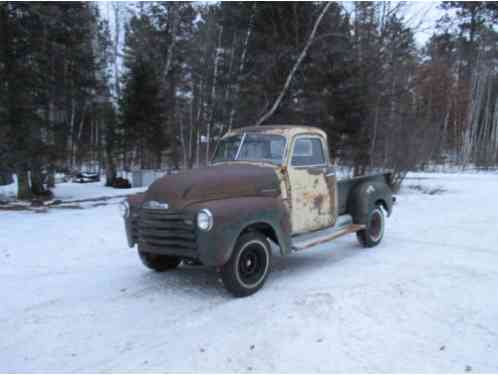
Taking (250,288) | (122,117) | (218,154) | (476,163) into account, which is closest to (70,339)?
(250,288)

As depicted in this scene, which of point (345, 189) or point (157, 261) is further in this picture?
point (345, 189)

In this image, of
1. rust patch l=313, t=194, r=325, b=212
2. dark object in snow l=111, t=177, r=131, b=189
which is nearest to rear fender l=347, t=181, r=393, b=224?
rust patch l=313, t=194, r=325, b=212

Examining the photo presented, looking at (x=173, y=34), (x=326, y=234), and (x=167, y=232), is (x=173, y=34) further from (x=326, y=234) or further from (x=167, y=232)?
(x=167, y=232)

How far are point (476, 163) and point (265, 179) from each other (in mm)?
33698

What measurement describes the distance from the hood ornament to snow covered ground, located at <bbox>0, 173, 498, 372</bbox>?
106 centimetres

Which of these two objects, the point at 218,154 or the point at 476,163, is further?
the point at 476,163

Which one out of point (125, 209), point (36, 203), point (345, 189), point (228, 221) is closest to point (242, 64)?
point (36, 203)

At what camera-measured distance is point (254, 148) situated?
20.2 ft

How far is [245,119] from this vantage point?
50.5 ft

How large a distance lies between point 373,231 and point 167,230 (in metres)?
4.30

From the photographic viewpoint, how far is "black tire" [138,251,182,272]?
5828mm

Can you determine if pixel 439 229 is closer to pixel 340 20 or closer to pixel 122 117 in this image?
pixel 340 20

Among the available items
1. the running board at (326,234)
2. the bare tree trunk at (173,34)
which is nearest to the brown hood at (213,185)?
the running board at (326,234)

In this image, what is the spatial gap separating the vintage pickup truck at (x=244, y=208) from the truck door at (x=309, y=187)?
15mm
